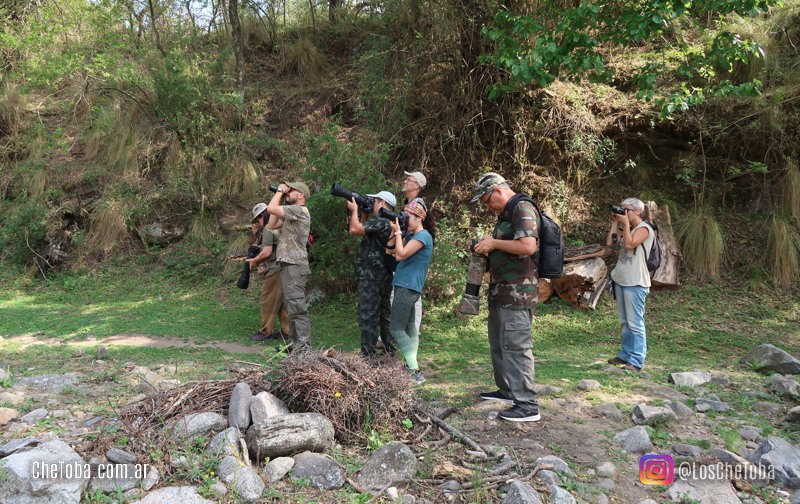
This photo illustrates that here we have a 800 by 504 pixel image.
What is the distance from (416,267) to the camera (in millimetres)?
4715

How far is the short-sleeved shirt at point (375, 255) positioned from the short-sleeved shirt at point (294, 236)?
0.97m

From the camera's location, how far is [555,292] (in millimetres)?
7617

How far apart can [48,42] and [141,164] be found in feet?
10.3

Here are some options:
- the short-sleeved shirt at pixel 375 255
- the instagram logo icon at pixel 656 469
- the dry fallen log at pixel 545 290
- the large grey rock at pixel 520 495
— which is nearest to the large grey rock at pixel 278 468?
the large grey rock at pixel 520 495

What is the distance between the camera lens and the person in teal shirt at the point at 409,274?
15.1 feet

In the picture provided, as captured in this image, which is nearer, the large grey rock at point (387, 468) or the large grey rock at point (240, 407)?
the large grey rock at point (387, 468)

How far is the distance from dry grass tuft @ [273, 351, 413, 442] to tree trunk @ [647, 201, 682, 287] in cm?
526

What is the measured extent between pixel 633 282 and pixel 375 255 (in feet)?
8.43

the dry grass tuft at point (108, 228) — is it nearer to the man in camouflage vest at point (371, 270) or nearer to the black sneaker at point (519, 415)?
the man in camouflage vest at point (371, 270)

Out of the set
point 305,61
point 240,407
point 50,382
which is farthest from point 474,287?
point 305,61

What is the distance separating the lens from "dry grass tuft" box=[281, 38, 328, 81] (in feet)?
42.5

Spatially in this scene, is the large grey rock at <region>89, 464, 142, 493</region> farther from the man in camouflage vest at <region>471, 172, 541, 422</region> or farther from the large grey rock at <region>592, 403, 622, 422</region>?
the large grey rock at <region>592, 403, 622, 422</region>

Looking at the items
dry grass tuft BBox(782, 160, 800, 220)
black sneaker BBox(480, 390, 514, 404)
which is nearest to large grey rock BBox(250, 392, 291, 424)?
black sneaker BBox(480, 390, 514, 404)

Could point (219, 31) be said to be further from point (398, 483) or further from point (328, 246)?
point (398, 483)
